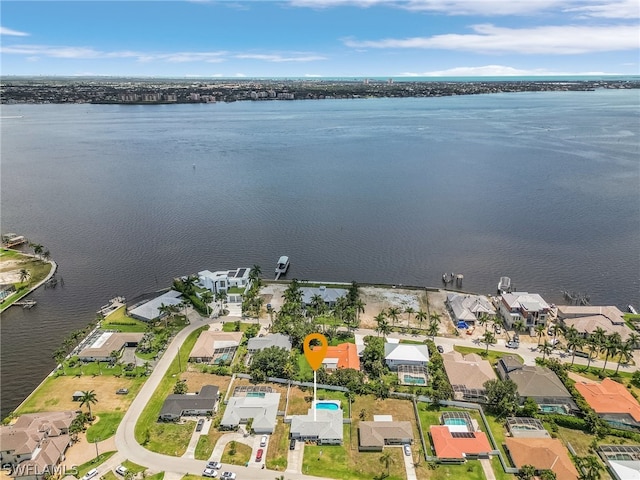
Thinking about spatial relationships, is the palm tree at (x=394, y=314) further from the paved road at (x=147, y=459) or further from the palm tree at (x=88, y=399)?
the palm tree at (x=88, y=399)

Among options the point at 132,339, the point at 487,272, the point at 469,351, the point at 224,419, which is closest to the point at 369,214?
the point at 487,272

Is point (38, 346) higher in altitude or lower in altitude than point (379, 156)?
lower

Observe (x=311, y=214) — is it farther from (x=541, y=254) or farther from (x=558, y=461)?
(x=558, y=461)

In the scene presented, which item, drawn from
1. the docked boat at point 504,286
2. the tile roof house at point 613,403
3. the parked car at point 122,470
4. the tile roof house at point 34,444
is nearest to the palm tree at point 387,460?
the tile roof house at point 613,403

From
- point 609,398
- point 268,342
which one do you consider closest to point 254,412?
point 268,342

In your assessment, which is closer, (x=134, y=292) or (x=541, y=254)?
(x=134, y=292)

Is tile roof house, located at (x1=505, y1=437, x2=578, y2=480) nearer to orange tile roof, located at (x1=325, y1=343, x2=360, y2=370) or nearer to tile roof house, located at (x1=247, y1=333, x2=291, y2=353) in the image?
orange tile roof, located at (x1=325, y1=343, x2=360, y2=370)

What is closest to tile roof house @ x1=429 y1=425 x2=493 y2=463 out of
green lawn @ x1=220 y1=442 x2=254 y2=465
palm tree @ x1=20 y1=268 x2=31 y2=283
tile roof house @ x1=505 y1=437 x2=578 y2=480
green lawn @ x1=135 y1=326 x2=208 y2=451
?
tile roof house @ x1=505 y1=437 x2=578 y2=480

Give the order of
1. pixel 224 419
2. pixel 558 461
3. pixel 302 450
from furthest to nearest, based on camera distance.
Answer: pixel 224 419, pixel 302 450, pixel 558 461
